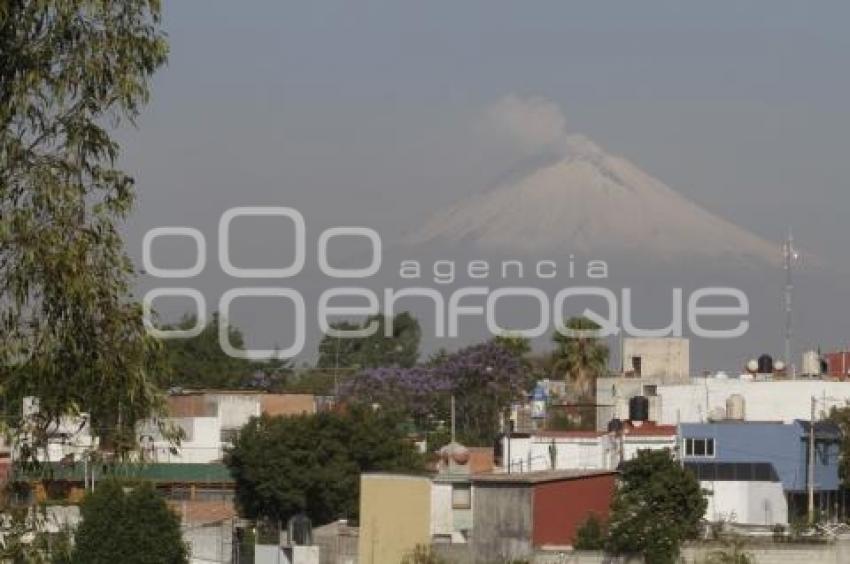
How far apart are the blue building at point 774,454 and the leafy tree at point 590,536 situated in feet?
51.7

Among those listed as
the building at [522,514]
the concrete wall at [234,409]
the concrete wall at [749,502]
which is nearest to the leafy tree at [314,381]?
the concrete wall at [234,409]

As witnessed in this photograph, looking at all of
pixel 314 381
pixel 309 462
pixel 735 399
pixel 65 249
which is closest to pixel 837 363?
pixel 735 399

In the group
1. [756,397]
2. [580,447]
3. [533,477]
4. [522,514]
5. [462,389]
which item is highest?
[462,389]

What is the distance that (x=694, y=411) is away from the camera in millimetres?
76438

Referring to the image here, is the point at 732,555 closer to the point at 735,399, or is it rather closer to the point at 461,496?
the point at 461,496

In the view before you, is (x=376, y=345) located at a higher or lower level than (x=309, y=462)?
higher

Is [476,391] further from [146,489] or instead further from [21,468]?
[21,468]

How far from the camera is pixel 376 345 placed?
14150cm

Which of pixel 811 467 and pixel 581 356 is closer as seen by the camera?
pixel 811 467

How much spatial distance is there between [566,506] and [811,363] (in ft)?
118

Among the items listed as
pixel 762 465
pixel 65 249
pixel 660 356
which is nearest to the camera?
pixel 65 249

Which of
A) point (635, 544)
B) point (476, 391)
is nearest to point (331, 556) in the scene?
point (635, 544)

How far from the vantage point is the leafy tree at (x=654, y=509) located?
149 feet

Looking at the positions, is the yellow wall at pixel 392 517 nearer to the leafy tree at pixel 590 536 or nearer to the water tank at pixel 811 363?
the leafy tree at pixel 590 536
